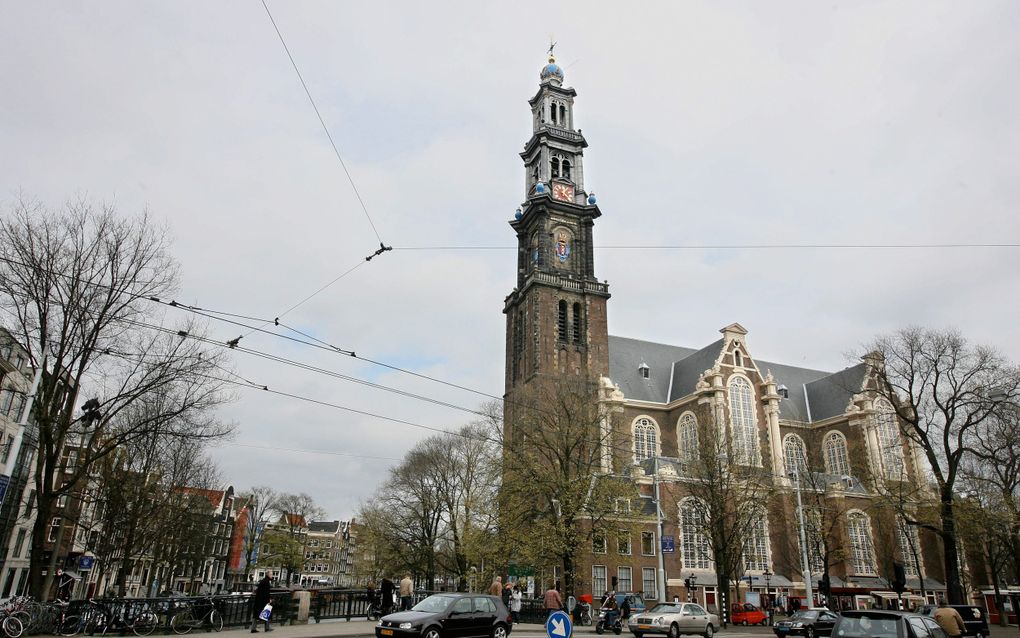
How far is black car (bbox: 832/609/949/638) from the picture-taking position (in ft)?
34.4

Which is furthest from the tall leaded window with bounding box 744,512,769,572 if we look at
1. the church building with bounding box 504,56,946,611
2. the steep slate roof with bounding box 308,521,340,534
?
the steep slate roof with bounding box 308,521,340,534

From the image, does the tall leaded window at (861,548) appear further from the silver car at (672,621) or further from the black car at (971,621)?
the silver car at (672,621)

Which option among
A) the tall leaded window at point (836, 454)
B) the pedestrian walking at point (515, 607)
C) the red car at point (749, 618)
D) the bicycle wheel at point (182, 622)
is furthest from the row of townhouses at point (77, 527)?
the tall leaded window at point (836, 454)

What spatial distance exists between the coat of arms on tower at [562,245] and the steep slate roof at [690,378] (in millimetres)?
9617

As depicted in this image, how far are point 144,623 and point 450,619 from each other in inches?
→ 349

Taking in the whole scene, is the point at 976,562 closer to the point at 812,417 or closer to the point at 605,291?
the point at 812,417

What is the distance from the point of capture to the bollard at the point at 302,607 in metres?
22.7

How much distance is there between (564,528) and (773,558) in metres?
27.1

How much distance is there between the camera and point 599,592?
139 ft

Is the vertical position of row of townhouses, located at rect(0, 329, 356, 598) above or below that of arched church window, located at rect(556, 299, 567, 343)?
below

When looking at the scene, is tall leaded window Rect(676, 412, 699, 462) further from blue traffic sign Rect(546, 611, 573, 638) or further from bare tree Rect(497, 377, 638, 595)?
blue traffic sign Rect(546, 611, 573, 638)

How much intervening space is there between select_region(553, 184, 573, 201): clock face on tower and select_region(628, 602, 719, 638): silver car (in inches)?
1796

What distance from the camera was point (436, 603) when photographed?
1548 cm

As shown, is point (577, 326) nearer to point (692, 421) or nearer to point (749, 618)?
point (692, 421)
